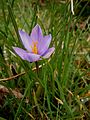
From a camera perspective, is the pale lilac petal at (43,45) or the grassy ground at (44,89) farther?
the grassy ground at (44,89)

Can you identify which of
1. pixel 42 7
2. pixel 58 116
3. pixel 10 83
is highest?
pixel 42 7

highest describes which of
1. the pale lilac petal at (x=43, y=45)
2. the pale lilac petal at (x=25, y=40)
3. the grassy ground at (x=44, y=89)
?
the pale lilac petal at (x=25, y=40)

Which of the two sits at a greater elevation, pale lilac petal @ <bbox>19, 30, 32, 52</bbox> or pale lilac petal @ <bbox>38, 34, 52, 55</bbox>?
pale lilac petal @ <bbox>19, 30, 32, 52</bbox>

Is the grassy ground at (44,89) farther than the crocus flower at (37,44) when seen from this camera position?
Yes

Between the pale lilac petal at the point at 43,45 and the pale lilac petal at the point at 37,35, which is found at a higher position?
the pale lilac petal at the point at 37,35

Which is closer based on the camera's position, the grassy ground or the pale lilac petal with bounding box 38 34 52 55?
the pale lilac petal with bounding box 38 34 52 55

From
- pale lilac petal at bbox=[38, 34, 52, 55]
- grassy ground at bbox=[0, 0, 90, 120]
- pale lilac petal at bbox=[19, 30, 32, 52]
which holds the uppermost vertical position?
pale lilac petal at bbox=[19, 30, 32, 52]

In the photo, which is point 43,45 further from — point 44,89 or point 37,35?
point 44,89

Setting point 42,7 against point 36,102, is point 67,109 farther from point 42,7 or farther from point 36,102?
point 42,7

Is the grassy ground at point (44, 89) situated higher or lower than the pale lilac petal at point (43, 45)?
lower

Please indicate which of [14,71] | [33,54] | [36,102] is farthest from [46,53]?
[14,71]

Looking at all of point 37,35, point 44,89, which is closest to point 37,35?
point 37,35
